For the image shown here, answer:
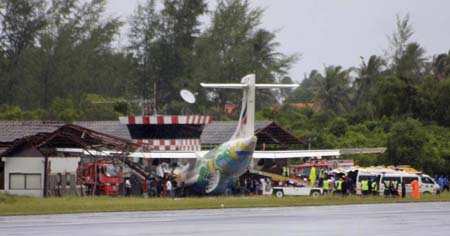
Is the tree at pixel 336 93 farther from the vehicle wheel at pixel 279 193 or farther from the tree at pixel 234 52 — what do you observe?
the vehicle wheel at pixel 279 193

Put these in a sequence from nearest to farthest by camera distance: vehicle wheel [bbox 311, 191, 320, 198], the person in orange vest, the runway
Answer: the runway
the person in orange vest
vehicle wheel [bbox 311, 191, 320, 198]

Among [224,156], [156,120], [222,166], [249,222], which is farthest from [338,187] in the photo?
[249,222]

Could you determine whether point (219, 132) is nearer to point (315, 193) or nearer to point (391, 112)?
point (315, 193)

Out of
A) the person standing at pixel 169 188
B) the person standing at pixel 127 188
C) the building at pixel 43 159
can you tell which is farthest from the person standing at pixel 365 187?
the person standing at pixel 127 188

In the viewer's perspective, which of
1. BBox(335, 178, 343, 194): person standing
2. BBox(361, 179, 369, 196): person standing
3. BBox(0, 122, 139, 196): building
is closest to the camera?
BBox(0, 122, 139, 196): building

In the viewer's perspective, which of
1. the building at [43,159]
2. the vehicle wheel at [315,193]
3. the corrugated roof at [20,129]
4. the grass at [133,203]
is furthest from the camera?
the corrugated roof at [20,129]

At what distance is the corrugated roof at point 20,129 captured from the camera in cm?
6156

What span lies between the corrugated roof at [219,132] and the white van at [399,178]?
9.12m

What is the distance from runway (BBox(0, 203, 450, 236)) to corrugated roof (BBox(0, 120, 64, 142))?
19751 millimetres

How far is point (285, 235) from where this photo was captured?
3008cm

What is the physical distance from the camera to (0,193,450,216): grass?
4475 cm

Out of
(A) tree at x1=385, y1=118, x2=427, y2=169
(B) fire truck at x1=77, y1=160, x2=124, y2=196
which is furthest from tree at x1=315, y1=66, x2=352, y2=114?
(B) fire truck at x1=77, y1=160, x2=124, y2=196

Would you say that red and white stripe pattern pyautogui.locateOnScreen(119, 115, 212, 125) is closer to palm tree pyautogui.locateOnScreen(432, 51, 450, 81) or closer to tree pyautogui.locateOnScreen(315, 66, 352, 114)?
palm tree pyautogui.locateOnScreen(432, 51, 450, 81)

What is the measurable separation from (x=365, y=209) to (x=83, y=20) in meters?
71.5
